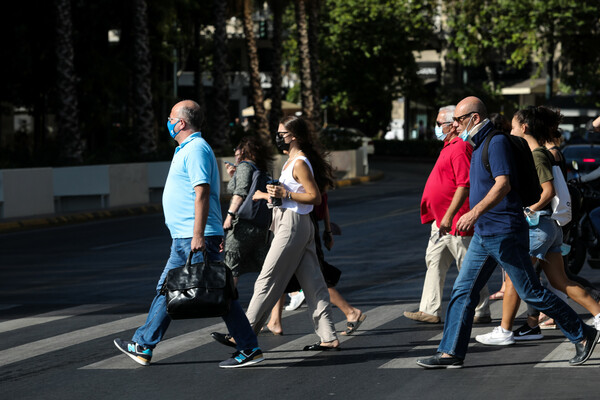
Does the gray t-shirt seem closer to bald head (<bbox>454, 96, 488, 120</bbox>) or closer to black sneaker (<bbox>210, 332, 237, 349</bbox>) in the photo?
black sneaker (<bbox>210, 332, 237, 349</bbox>)

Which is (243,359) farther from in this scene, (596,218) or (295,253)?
(596,218)

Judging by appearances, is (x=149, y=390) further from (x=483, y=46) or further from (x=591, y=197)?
(x=483, y=46)

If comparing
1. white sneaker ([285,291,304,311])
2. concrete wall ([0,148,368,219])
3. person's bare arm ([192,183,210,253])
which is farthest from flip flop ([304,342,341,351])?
concrete wall ([0,148,368,219])

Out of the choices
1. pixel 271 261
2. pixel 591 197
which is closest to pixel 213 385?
pixel 271 261

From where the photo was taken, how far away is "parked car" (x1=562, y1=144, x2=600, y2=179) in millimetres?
24531

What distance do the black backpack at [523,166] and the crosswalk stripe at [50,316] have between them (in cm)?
444

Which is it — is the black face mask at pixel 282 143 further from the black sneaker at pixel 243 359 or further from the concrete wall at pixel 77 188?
the concrete wall at pixel 77 188

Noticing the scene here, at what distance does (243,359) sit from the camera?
7.19 metres

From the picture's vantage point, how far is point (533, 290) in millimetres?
6988

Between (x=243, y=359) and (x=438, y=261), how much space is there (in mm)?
2276

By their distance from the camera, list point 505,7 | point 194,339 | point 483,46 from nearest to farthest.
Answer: point 194,339, point 505,7, point 483,46

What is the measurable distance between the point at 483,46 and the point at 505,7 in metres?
5.19

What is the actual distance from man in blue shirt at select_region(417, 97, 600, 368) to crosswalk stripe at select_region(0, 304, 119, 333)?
3.85m

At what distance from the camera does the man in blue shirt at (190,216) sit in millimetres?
6977
